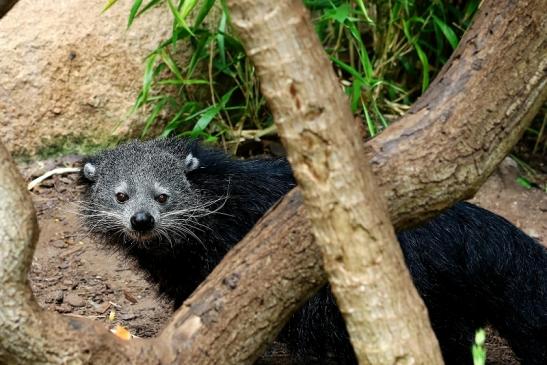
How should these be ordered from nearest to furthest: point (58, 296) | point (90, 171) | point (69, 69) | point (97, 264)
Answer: point (90, 171) → point (58, 296) → point (97, 264) → point (69, 69)

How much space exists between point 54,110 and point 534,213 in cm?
327

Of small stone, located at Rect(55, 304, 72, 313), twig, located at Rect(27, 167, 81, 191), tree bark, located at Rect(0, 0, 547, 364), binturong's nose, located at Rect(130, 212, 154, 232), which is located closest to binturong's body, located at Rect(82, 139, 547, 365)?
binturong's nose, located at Rect(130, 212, 154, 232)

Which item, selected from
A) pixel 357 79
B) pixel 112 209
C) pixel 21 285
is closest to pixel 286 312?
pixel 21 285

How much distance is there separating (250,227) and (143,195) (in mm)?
548

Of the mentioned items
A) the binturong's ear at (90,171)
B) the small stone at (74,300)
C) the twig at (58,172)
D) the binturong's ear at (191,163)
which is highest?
the binturong's ear at (191,163)

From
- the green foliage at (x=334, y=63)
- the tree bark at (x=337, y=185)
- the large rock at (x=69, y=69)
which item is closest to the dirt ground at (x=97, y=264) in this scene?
the large rock at (x=69, y=69)

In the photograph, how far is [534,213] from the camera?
18.7ft

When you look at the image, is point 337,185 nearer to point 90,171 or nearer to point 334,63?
point 90,171

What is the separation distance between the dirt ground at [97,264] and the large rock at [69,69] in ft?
0.82

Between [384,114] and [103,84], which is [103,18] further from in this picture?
[384,114]

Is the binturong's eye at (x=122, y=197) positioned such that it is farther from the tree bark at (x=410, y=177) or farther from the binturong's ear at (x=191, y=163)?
the tree bark at (x=410, y=177)

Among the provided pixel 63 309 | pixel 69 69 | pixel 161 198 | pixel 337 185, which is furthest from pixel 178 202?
pixel 337 185

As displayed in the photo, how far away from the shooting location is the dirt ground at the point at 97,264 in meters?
4.89

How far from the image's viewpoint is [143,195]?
430cm
